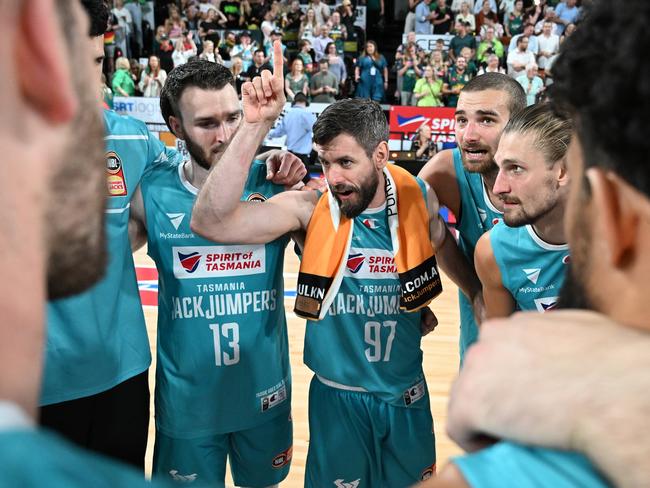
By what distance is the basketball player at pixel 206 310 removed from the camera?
2.73 metres

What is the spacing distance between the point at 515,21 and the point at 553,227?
43.3 ft

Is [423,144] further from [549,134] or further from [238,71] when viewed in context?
[549,134]

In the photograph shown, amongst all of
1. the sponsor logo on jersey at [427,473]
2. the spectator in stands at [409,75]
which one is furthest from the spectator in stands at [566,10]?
the sponsor logo on jersey at [427,473]

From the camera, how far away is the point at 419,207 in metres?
2.80

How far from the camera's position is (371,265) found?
2.77 meters

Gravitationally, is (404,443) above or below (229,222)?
below

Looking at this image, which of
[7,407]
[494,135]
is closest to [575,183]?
[7,407]

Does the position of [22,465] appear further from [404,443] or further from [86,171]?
[404,443]

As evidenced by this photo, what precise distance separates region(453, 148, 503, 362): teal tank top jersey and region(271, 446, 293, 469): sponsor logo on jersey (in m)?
1.04

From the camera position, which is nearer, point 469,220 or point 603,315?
point 603,315

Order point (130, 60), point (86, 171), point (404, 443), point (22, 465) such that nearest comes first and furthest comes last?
point (22, 465) → point (86, 171) → point (404, 443) → point (130, 60)

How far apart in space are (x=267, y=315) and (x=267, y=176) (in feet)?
1.93

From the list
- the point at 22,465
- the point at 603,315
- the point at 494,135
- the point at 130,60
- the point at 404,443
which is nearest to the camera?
the point at 22,465

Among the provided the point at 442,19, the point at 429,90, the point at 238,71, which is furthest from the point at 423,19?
the point at 238,71
